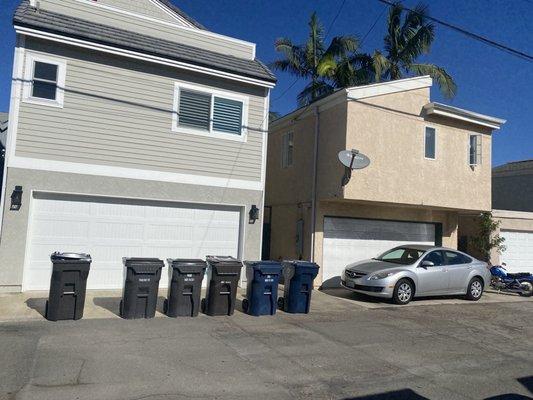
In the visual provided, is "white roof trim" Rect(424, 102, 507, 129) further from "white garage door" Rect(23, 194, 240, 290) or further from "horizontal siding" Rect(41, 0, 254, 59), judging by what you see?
"white garage door" Rect(23, 194, 240, 290)

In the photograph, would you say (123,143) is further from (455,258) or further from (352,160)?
(455,258)

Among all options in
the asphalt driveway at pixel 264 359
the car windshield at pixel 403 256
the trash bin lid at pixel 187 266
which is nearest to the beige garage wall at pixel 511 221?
the car windshield at pixel 403 256

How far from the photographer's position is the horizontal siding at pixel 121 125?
991 centimetres

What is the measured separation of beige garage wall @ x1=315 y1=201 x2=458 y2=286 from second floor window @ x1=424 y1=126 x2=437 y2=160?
181 cm

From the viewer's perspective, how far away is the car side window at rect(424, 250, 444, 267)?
465 inches

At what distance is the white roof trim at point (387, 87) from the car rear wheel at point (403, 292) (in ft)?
16.9

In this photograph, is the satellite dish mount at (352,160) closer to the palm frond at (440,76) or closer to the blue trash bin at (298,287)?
the blue trash bin at (298,287)

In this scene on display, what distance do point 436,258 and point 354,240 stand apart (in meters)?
2.63

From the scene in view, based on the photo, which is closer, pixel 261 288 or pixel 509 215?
pixel 261 288

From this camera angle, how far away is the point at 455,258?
12250mm

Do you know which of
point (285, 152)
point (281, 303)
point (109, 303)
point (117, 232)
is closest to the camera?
point (109, 303)

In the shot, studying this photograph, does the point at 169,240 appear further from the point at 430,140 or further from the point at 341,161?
the point at 430,140

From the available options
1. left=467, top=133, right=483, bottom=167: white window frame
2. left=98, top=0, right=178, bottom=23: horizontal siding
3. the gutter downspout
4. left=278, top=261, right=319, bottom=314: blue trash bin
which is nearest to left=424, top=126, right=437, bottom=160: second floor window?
left=467, top=133, right=483, bottom=167: white window frame

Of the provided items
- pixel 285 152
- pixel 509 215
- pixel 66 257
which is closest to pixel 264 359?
pixel 66 257
